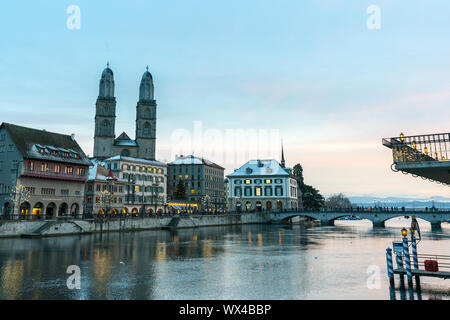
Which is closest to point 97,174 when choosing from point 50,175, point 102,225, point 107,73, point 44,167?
point 50,175

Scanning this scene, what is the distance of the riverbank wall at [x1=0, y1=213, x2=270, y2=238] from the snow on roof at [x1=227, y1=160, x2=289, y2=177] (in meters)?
25.5

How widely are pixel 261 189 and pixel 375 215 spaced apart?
3766 cm

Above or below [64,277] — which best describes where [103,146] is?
above

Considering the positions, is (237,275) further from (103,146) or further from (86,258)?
(103,146)

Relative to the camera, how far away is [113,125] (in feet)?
479

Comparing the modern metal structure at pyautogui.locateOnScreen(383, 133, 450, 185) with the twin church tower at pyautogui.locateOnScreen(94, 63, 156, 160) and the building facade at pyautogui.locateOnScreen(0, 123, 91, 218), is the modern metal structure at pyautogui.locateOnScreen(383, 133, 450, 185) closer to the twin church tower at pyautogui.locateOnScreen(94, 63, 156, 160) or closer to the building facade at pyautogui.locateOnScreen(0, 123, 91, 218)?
the building facade at pyautogui.locateOnScreen(0, 123, 91, 218)

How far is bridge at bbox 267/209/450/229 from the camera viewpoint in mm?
87375

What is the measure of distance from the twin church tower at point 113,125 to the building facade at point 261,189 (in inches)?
1759

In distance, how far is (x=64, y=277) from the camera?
23.0 meters

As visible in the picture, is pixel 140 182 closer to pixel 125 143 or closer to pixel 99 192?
pixel 99 192

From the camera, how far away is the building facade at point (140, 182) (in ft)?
326
